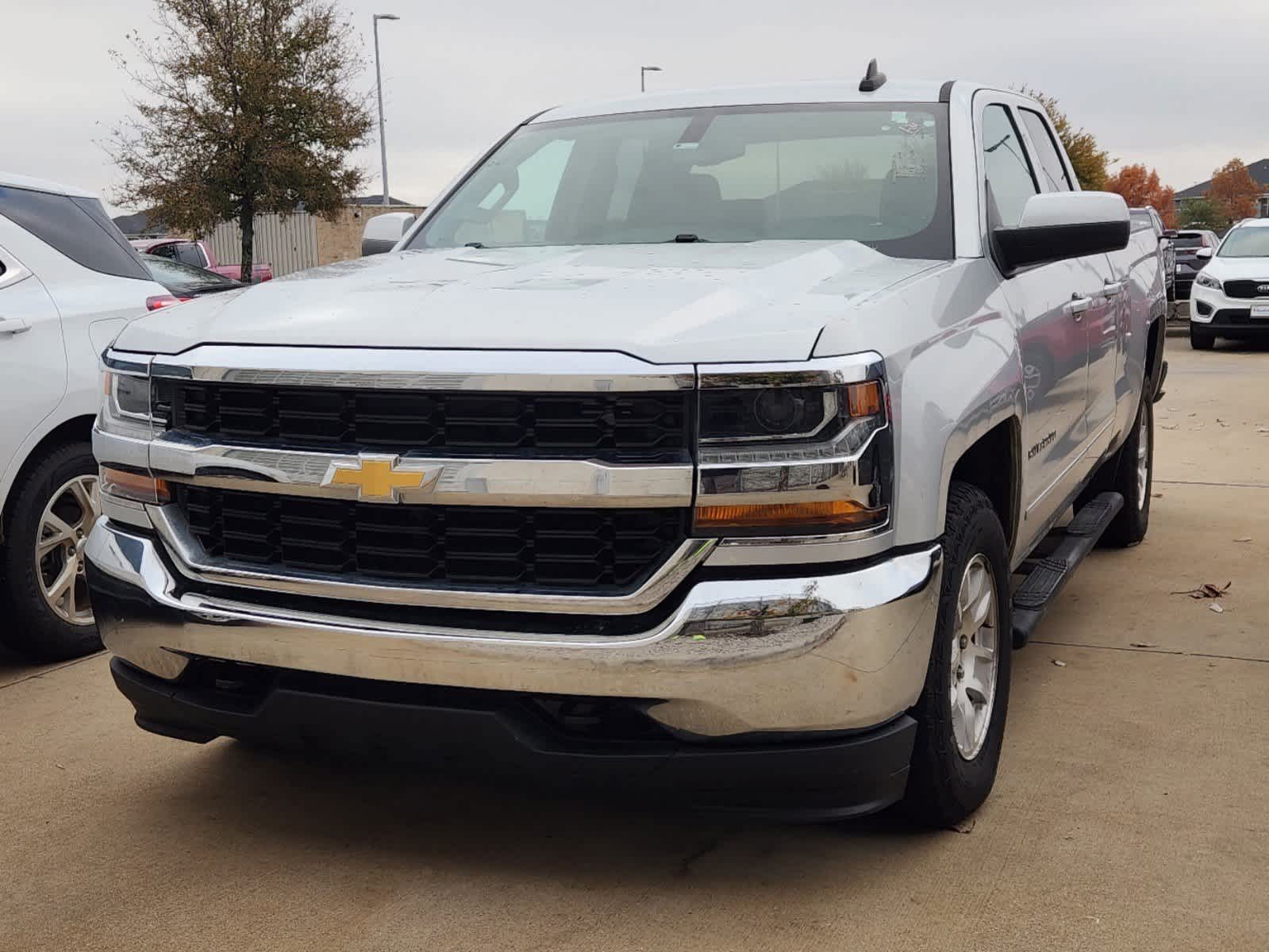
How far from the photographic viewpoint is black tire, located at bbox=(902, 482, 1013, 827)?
305 cm

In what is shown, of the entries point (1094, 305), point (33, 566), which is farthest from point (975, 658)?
point (33, 566)

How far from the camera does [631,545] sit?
8.98 ft

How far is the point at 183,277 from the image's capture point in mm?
7508

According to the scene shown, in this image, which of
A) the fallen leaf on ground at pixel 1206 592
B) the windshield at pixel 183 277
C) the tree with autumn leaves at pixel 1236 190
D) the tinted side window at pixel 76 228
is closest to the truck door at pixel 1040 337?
the fallen leaf on ground at pixel 1206 592

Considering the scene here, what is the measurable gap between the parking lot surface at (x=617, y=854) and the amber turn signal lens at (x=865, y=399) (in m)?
0.95

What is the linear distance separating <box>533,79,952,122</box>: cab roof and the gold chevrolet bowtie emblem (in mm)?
2240

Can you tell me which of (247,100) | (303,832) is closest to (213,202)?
(247,100)

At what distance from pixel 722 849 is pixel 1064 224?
71.4 inches

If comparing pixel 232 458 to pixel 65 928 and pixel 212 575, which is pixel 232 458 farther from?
pixel 65 928

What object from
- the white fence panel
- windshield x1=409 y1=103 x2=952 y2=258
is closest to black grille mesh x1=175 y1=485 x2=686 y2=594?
windshield x1=409 y1=103 x2=952 y2=258

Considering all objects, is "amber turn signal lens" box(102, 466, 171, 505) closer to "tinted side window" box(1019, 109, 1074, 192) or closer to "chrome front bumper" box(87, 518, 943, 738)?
"chrome front bumper" box(87, 518, 943, 738)

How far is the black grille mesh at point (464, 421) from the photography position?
2.70m

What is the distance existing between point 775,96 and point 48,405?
2.64 metres

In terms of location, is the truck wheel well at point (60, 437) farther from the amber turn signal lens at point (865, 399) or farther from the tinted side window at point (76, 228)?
the amber turn signal lens at point (865, 399)
